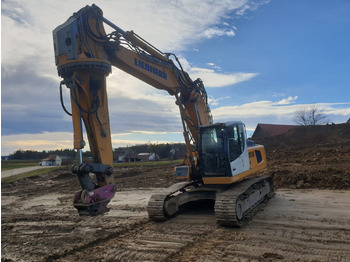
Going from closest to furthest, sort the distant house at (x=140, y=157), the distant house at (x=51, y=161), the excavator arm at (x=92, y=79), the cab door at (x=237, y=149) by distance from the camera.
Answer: the excavator arm at (x=92, y=79), the cab door at (x=237, y=149), the distant house at (x=140, y=157), the distant house at (x=51, y=161)

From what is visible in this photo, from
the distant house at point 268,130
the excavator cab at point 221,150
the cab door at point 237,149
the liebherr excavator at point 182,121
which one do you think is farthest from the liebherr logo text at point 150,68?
the distant house at point 268,130

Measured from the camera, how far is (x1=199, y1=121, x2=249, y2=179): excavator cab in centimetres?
790

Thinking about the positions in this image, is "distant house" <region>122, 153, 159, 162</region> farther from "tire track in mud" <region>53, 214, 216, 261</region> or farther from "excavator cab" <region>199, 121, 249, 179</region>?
"tire track in mud" <region>53, 214, 216, 261</region>

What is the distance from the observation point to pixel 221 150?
8.00 metres

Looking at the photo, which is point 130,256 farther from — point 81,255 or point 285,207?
point 285,207

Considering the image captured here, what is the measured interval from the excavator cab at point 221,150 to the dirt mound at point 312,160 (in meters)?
5.88

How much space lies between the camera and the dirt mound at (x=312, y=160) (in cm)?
1333

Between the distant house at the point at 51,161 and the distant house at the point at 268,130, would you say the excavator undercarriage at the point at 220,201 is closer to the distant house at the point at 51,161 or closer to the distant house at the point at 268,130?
the distant house at the point at 268,130

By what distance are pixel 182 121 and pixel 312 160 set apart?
12.0 meters

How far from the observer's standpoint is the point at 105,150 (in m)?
6.42

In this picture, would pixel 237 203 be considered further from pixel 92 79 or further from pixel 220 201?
pixel 92 79

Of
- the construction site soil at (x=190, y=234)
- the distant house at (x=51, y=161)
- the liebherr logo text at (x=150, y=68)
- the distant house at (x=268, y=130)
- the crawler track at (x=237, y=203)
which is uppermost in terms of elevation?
the liebherr logo text at (x=150, y=68)

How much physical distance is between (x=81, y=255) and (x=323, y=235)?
16.0 ft

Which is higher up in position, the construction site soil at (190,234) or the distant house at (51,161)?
the distant house at (51,161)
